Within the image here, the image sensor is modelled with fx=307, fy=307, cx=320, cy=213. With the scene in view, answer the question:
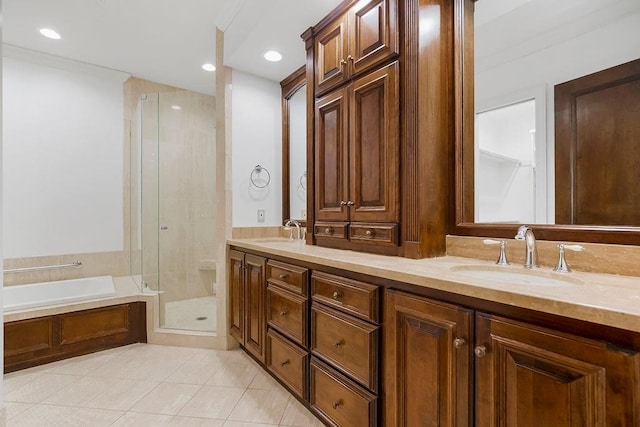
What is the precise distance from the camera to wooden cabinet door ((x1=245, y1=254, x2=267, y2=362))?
2000 mm

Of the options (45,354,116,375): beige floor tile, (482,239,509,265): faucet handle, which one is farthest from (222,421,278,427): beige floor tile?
(482,239,509,265): faucet handle

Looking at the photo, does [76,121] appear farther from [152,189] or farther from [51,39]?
[152,189]

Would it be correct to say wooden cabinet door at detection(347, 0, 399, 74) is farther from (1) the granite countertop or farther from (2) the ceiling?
(1) the granite countertop

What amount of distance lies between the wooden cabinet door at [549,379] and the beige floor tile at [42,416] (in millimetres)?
2080

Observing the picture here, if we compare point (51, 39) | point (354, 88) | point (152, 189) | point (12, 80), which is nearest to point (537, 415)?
point (354, 88)

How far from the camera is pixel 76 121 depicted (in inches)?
122

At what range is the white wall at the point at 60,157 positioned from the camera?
2818 millimetres

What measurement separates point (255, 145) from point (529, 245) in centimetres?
216

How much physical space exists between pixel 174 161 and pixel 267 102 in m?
1.41

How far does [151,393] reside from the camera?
1.90 meters

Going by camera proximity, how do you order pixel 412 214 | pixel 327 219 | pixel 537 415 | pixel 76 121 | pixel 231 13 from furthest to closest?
pixel 76 121 → pixel 231 13 → pixel 327 219 → pixel 412 214 → pixel 537 415

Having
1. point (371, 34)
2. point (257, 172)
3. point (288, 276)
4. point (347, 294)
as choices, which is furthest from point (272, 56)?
point (347, 294)

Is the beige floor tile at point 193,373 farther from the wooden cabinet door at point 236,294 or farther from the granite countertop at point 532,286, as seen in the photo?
the granite countertop at point 532,286

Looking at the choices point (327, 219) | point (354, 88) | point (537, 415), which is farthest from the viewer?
point (327, 219)
